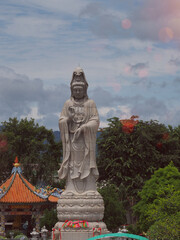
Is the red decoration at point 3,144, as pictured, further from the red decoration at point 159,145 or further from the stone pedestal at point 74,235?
the stone pedestal at point 74,235

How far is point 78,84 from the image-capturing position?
925 inches

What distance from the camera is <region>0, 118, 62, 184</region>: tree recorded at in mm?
47125

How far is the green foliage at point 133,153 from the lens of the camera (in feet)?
140

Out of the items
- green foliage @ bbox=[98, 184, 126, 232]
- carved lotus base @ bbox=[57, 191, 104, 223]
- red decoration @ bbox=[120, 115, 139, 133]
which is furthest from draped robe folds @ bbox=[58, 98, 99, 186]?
red decoration @ bbox=[120, 115, 139, 133]

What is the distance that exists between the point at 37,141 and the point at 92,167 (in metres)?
25.5

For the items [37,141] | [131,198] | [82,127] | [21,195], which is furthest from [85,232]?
[37,141]

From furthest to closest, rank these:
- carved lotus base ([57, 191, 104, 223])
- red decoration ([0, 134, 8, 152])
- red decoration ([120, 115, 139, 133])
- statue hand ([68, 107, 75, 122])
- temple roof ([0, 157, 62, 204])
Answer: red decoration ([0, 134, 8, 152]) → red decoration ([120, 115, 139, 133]) → temple roof ([0, 157, 62, 204]) → statue hand ([68, 107, 75, 122]) → carved lotus base ([57, 191, 104, 223])

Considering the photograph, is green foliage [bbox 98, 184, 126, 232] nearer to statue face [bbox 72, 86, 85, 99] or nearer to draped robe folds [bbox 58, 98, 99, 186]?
draped robe folds [bbox 58, 98, 99, 186]

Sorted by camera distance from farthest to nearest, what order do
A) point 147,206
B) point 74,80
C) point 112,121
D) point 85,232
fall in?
point 112,121, point 147,206, point 74,80, point 85,232

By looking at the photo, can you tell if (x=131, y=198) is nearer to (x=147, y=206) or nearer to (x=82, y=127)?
(x=147, y=206)

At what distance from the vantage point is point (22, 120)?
50125 millimetres

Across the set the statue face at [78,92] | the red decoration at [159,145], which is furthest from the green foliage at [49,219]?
the statue face at [78,92]

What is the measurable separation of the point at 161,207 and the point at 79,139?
4.73 m

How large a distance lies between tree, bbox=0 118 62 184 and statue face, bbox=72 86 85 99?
77.7ft
